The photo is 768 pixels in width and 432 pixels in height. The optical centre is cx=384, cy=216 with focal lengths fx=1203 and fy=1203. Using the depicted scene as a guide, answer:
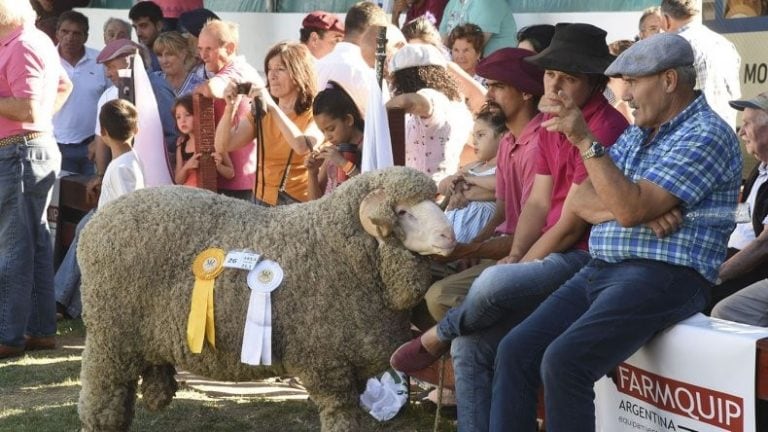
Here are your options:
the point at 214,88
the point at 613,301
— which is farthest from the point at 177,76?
the point at 613,301

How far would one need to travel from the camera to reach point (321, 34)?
877 cm

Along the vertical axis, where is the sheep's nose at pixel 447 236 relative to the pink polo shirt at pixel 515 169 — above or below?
below

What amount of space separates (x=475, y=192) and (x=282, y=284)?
110 centimetres

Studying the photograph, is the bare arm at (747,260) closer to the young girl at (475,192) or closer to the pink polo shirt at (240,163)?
the young girl at (475,192)

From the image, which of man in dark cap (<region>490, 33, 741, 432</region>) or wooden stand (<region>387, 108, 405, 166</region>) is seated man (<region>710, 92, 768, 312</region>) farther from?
wooden stand (<region>387, 108, 405, 166</region>)

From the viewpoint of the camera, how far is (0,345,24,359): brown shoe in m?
7.77

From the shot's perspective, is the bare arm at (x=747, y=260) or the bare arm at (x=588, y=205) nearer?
the bare arm at (x=588, y=205)

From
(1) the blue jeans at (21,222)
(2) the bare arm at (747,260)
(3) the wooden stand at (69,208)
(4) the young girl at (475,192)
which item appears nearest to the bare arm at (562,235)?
(4) the young girl at (475,192)

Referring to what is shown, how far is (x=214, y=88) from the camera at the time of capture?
7.37 metres

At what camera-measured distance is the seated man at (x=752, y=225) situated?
5.32 m

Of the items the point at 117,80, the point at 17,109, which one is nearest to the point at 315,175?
the point at 17,109

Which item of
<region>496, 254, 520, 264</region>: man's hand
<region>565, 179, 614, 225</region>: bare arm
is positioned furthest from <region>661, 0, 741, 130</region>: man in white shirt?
<region>565, 179, 614, 225</region>: bare arm

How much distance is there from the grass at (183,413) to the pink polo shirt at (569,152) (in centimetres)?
134

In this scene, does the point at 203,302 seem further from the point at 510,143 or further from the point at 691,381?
the point at 691,381
